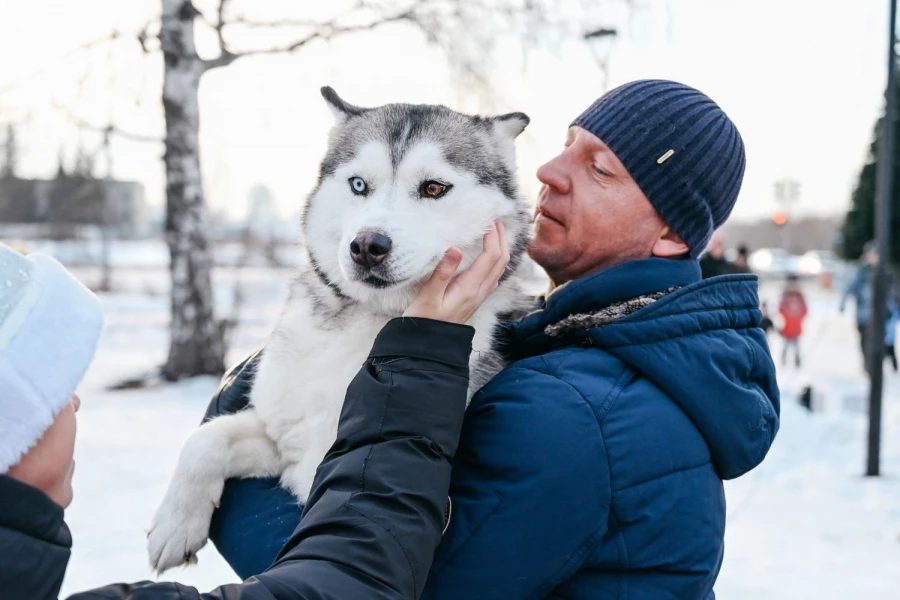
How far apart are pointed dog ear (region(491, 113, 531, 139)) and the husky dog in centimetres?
6

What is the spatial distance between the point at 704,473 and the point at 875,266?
244 inches

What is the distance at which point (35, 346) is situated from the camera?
96cm

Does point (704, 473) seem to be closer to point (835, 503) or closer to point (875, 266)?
point (835, 503)

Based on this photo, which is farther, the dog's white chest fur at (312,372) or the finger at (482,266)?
the dog's white chest fur at (312,372)

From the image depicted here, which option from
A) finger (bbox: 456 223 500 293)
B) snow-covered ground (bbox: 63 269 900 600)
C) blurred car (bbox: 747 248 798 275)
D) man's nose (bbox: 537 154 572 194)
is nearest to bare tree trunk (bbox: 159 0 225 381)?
snow-covered ground (bbox: 63 269 900 600)

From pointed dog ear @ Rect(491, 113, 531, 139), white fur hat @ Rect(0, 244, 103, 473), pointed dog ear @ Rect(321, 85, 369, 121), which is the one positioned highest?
pointed dog ear @ Rect(321, 85, 369, 121)

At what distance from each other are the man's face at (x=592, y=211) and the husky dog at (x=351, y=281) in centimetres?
25

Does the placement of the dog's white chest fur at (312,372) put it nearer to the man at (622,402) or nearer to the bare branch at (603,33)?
the man at (622,402)

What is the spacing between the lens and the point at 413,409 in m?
1.33

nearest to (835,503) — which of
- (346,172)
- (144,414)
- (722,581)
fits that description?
(722,581)

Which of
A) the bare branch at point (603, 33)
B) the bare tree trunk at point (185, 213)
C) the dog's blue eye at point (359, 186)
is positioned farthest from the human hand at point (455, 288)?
the bare tree trunk at point (185, 213)

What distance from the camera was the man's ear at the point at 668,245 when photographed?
188cm

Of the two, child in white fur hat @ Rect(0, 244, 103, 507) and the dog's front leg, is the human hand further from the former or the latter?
the dog's front leg

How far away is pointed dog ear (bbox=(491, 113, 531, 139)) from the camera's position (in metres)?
2.45
